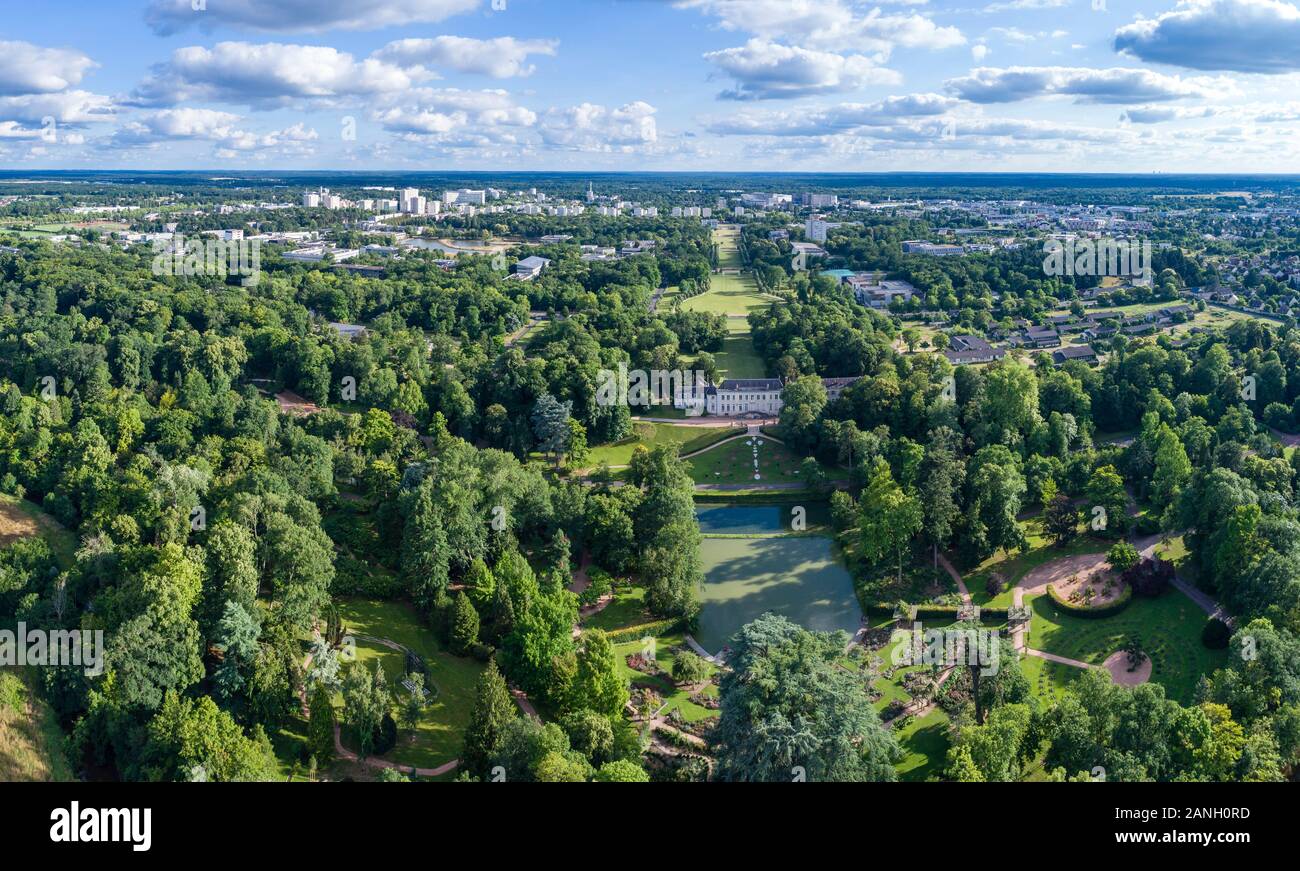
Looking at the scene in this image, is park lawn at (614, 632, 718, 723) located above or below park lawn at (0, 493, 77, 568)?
below

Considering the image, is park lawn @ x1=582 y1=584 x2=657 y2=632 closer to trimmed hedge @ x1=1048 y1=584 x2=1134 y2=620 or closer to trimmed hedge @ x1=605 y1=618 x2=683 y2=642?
trimmed hedge @ x1=605 y1=618 x2=683 y2=642

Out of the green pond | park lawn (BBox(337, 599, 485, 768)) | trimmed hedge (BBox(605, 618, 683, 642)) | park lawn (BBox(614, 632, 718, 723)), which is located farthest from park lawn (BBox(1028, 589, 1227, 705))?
park lawn (BBox(337, 599, 485, 768))

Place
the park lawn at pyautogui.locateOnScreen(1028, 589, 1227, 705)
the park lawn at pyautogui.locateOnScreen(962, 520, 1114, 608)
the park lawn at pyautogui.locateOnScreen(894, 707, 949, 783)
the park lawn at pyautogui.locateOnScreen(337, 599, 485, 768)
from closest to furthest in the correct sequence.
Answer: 1. the park lawn at pyautogui.locateOnScreen(894, 707, 949, 783)
2. the park lawn at pyautogui.locateOnScreen(337, 599, 485, 768)
3. the park lawn at pyautogui.locateOnScreen(1028, 589, 1227, 705)
4. the park lawn at pyautogui.locateOnScreen(962, 520, 1114, 608)

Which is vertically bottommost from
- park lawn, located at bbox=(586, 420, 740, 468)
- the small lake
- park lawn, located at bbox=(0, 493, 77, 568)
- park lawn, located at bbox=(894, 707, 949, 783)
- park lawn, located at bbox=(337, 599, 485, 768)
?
park lawn, located at bbox=(894, 707, 949, 783)

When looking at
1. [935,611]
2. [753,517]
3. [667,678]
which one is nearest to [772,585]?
[935,611]

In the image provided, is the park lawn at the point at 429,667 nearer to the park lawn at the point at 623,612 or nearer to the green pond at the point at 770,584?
the park lawn at the point at 623,612

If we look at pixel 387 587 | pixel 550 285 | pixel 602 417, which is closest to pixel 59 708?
pixel 387 587
